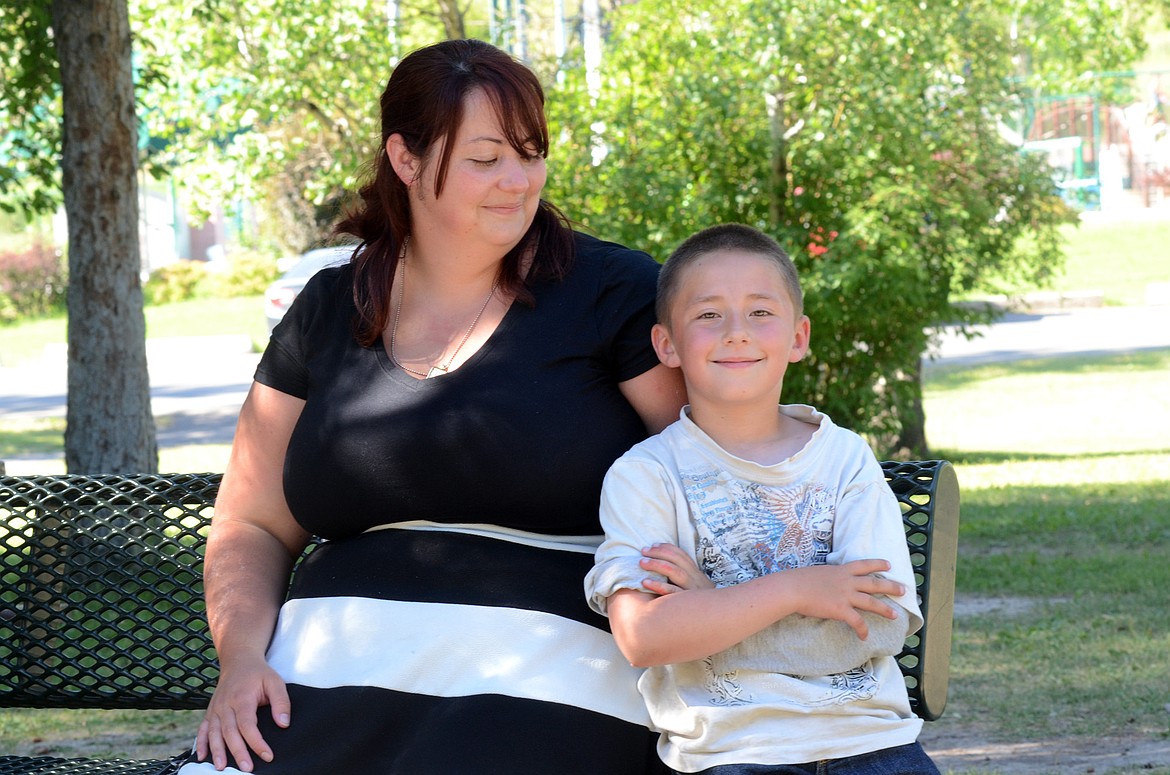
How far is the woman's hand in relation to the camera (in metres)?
2.26

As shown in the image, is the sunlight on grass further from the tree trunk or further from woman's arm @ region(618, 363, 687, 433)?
woman's arm @ region(618, 363, 687, 433)

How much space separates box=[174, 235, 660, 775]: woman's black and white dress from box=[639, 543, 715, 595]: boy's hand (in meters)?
0.24

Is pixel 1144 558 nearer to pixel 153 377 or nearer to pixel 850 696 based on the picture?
pixel 850 696

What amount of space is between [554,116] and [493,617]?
24.7ft

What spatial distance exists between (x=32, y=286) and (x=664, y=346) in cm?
2908

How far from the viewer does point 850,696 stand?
2061 millimetres

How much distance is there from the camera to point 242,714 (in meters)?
2.29

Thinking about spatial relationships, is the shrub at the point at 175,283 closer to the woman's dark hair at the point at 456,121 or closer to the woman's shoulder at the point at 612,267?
the woman's dark hair at the point at 456,121

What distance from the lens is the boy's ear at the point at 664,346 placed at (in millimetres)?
2299

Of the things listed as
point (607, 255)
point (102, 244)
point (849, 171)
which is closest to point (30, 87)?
point (102, 244)

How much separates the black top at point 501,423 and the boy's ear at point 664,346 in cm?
5

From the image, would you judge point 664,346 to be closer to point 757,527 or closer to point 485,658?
point 757,527

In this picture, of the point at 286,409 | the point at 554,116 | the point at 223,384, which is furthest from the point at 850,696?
the point at 223,384

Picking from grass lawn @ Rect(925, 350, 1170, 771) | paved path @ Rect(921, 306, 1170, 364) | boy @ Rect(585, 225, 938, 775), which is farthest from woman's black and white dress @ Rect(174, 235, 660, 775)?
paved path @ Rect(921, 306, 1170, 364)
